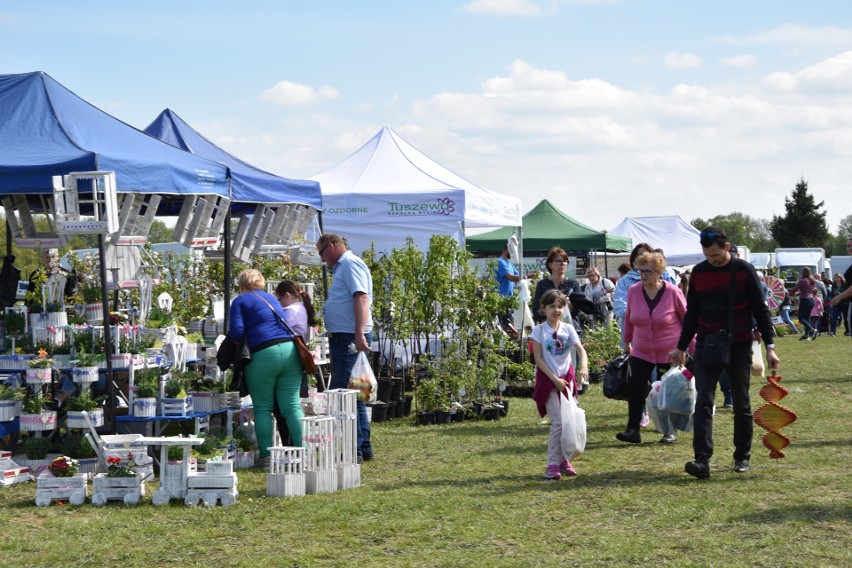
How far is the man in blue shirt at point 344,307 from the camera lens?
8.23 meters

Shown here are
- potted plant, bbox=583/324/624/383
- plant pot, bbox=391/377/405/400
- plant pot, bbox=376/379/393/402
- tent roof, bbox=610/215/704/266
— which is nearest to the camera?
plant pot, bbox=376/379/393/402

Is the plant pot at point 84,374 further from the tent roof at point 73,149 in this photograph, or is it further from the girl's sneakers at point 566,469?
the girl's sneakers at point 566,469

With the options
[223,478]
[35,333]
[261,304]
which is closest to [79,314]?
[35,333]

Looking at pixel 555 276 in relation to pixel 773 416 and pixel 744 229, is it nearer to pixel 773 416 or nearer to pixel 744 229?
pixel 773 416

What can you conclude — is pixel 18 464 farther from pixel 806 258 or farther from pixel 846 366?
pixel 806 258

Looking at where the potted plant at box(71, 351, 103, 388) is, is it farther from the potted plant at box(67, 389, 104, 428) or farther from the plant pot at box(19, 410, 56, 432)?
the plant pot at box(19, 410, 56, 432)

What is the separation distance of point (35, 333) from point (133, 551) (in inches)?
131

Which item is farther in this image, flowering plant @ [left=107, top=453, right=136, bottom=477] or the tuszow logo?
the tuszow logo

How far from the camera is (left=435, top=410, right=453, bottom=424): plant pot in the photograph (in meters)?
10.9

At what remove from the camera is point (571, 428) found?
7469 mm

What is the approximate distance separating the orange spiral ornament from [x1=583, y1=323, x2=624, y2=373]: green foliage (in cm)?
640

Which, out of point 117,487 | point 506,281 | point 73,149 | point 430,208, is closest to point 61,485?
point 117,487

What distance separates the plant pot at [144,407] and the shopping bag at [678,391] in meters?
3.97

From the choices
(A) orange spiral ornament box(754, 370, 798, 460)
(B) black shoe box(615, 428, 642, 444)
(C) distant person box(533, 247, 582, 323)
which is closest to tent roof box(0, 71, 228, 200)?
(C) distant person box(533, 247, 582, 323)
